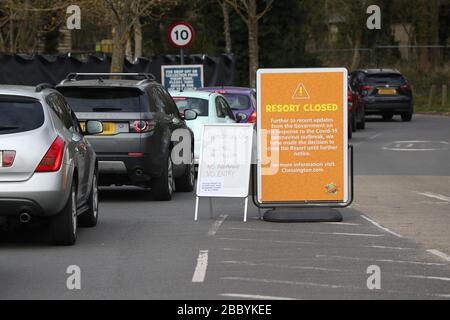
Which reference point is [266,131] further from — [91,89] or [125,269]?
[125,269]

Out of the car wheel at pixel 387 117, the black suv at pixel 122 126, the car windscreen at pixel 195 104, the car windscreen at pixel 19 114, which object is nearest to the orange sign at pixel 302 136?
the black suv at pixel 122 126

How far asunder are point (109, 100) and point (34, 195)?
5105 mm

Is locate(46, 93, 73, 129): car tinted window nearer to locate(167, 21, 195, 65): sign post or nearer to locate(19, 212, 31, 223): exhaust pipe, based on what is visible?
locate(19, 212, 31, 223): exhaust pipe

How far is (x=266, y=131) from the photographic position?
15.2 metres

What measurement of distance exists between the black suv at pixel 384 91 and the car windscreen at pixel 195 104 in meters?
19.3

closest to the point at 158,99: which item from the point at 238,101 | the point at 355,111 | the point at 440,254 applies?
the point at 440,254

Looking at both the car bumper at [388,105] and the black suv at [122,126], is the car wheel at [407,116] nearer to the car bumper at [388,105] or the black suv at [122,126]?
the car bumper at [388,105]

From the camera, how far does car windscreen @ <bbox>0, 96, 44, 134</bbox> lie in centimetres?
1255

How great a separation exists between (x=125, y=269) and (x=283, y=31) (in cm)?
4892

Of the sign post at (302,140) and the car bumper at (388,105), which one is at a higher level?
the sign post at (302,140)

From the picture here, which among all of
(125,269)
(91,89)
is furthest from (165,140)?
(125,269)

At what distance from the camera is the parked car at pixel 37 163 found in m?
12.3

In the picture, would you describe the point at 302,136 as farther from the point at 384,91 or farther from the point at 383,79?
the point at 383,79

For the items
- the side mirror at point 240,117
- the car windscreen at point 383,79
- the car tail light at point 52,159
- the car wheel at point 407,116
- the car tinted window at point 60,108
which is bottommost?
the car wheel at point 407,116
